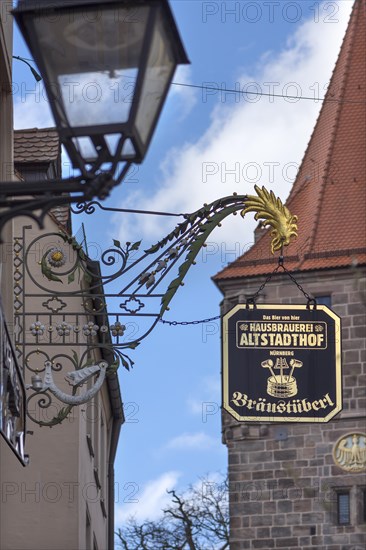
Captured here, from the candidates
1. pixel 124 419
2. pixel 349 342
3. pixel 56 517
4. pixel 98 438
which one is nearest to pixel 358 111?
pixel 349 342

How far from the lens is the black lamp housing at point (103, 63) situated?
555 centimetres

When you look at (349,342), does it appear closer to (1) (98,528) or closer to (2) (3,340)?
(1) (98,528)

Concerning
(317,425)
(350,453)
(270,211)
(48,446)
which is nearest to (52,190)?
(270,211)

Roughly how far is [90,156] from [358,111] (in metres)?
40.7

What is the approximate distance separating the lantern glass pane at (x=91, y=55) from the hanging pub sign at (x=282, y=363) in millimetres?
6850

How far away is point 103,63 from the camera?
5609 mm

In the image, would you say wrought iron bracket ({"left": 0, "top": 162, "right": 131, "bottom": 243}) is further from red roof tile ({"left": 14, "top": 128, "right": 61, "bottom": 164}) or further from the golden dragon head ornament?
red roof tile ({"left": 14, "top": 128, "right": 61, "bottom": 164})

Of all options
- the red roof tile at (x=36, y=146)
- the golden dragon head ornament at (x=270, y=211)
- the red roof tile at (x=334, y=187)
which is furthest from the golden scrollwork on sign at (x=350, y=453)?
the golden dragon head ornament at (x=270, y=211)

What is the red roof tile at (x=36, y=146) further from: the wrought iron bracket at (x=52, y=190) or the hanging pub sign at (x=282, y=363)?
the wrought iron bracket at (x=52, y=190)

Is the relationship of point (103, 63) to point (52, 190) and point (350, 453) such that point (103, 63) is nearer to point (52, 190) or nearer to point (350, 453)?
point (52, 190)

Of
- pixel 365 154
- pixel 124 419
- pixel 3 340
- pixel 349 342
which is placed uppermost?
pixel 365 154

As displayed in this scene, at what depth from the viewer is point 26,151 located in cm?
1908

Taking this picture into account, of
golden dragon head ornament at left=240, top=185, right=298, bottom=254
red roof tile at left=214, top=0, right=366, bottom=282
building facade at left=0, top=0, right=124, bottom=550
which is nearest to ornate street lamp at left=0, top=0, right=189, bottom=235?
golden dragon head ornament at left=240, top=185, right=298, bottom=254

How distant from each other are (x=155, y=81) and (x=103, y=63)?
6.5 inches
